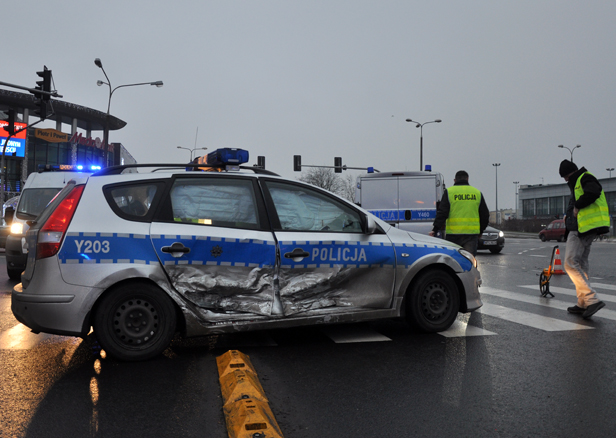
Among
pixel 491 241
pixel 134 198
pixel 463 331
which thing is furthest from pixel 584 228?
pixel 491 241

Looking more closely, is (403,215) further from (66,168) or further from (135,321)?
(135,321)

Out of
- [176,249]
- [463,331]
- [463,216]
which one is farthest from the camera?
[463,216]

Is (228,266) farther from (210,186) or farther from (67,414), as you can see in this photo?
(67,414)

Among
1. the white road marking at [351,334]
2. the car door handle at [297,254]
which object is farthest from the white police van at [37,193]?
the car door handle at [297,254]

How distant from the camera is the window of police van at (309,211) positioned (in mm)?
5273

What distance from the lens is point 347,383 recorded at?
413 cm

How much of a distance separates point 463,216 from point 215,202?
4.30 m

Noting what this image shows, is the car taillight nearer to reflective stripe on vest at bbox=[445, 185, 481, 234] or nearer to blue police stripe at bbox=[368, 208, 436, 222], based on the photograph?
reflective stripe on vest at bbox=[445, 185, 481, 234]

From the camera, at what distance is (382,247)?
549 cm

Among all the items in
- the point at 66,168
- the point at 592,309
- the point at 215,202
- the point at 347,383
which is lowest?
the point at 347,383

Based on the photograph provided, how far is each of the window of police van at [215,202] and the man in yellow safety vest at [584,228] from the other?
4.08 m

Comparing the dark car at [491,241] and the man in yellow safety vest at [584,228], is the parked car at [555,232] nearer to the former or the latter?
the dark car at [491,241]

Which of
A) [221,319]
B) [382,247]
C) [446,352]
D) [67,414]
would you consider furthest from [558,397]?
[67,414]

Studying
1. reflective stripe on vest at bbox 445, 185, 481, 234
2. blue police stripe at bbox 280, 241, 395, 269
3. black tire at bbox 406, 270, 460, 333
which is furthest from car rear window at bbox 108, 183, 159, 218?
reflective stripe on vest at bbox 445, 185, 481, 234
